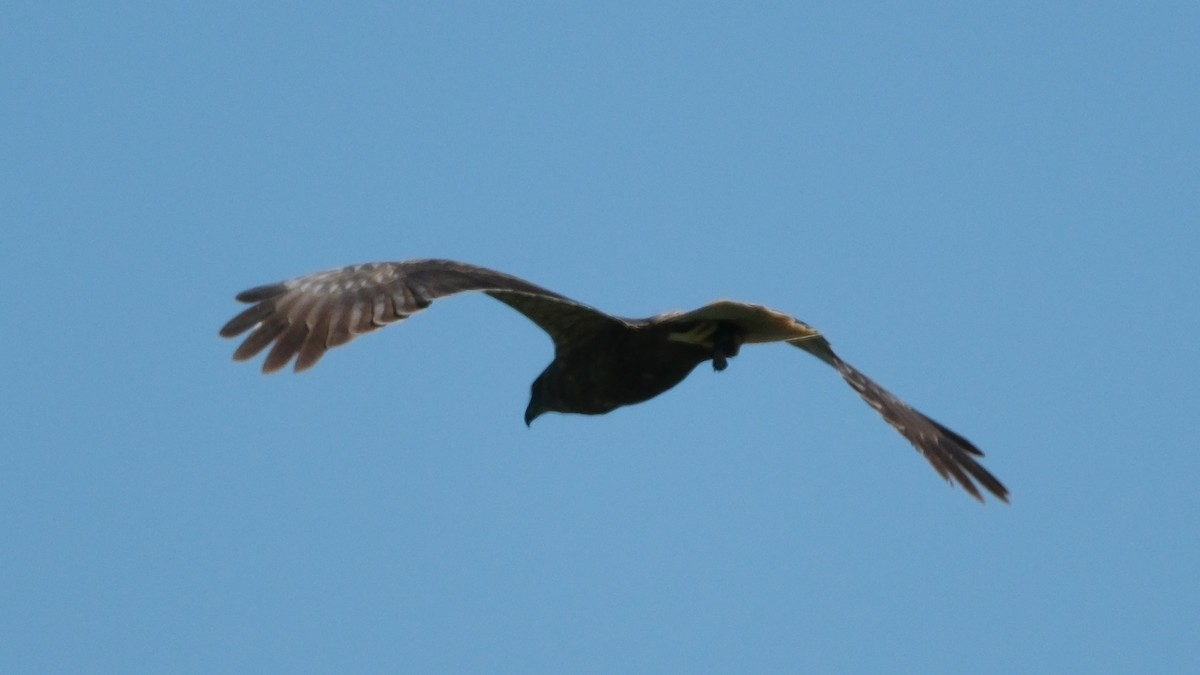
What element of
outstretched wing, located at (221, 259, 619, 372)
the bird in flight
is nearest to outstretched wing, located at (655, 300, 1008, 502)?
the bird in flight

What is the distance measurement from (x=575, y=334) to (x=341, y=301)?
8.10ft

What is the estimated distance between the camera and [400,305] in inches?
386

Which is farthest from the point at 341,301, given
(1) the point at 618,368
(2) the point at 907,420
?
(2) the point at 907,420

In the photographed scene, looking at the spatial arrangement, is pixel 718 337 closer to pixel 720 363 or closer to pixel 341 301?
pixel 720 363

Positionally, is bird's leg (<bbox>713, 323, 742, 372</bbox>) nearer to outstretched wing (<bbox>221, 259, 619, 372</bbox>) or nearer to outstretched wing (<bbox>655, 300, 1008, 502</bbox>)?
outstretched wing (<bbox>655, 300, 1008, 502</bbox>)

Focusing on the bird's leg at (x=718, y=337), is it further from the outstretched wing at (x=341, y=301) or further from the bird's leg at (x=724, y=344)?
the outstretched wing at (x=341, y=301)

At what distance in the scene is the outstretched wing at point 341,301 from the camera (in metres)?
9.67

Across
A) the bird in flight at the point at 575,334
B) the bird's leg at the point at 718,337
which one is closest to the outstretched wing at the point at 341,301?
the bird in flight at the point at 575,334

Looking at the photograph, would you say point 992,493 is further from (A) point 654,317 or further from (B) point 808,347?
(A) point 654,317

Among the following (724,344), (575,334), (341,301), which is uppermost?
(575,334)

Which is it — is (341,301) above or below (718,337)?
below

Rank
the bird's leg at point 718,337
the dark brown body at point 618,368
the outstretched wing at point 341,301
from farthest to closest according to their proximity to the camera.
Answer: the dark brown body at point 618,368 < the bird's leg at point 718,337 < the outstretched wing at point 341,301

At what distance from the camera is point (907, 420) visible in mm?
13086

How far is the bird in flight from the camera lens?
9.77 m
